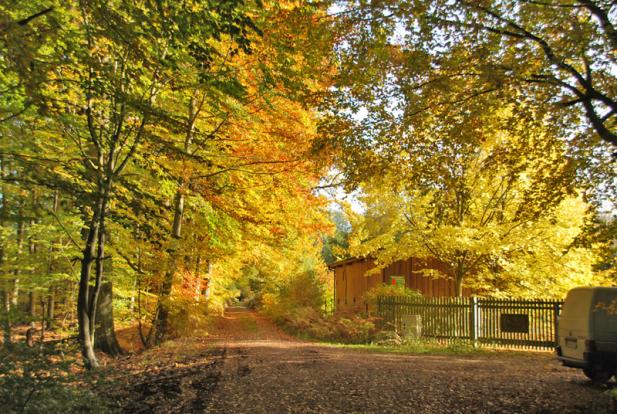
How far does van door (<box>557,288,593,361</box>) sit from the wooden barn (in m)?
8.92

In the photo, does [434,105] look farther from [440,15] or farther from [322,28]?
[322,28]

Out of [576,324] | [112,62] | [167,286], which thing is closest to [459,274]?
[576,324]

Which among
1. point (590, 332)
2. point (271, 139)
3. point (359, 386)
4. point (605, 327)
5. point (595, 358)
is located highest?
point (271, 139)

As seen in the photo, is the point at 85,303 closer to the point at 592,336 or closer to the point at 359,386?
the point at 359,386

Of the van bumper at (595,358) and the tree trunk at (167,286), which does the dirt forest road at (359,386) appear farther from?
the tree trunk at (167,286)

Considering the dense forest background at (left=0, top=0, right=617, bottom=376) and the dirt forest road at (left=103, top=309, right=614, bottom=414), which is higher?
the dense forest background at (left=0, top=0, right=617, bottom=376)

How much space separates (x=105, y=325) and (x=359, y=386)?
8.17 m

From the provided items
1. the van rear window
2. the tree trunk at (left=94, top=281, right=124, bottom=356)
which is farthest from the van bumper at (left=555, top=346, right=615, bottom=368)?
the tree trunk at (left=94, top=281, right=124, bottom=356)

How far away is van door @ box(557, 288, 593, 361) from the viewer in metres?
9.14

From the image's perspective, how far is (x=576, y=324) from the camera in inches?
371

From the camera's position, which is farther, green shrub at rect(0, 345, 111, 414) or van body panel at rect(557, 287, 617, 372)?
van body panel at rect(557, 287, 617, 372)

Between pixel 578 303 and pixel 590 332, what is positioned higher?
pixel 578 303

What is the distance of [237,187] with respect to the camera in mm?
14617

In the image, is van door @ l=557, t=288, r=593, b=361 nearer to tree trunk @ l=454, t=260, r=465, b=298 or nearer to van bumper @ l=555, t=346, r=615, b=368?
van bumper @ l=555, t=346, r=615, b=368
